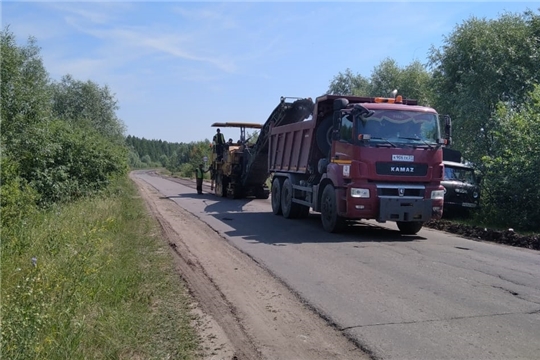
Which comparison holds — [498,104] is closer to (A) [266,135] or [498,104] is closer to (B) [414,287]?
(A) [266,135]

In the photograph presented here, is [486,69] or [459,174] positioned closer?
[459,174]

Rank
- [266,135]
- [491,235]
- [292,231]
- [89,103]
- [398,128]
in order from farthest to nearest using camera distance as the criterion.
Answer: [89,103]
[266,135]
[292,231]
[491,235]
[398,128]

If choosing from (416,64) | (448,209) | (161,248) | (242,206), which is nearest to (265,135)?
(242,206)

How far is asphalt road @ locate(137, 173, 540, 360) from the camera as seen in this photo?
521 cm

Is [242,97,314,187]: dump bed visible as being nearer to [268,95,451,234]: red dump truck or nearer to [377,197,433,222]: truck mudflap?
[268,95,451,234]: red dump truck

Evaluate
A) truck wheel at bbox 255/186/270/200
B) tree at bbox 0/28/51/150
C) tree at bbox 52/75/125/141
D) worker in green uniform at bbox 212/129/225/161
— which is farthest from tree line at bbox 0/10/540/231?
tree at bbox 52/75/125/141

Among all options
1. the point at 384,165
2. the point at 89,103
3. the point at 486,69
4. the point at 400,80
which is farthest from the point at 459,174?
the point at 89,103

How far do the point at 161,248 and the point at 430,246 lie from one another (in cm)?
544

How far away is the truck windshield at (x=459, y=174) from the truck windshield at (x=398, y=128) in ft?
16.4

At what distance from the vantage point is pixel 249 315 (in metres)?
6.23

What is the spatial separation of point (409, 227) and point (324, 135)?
10.8ft

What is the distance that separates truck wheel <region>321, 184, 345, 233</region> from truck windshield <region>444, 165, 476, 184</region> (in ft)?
18.3

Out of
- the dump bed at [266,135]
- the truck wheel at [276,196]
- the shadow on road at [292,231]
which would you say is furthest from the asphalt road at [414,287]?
the dump bed at [266,135]

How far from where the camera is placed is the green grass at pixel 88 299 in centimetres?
482
